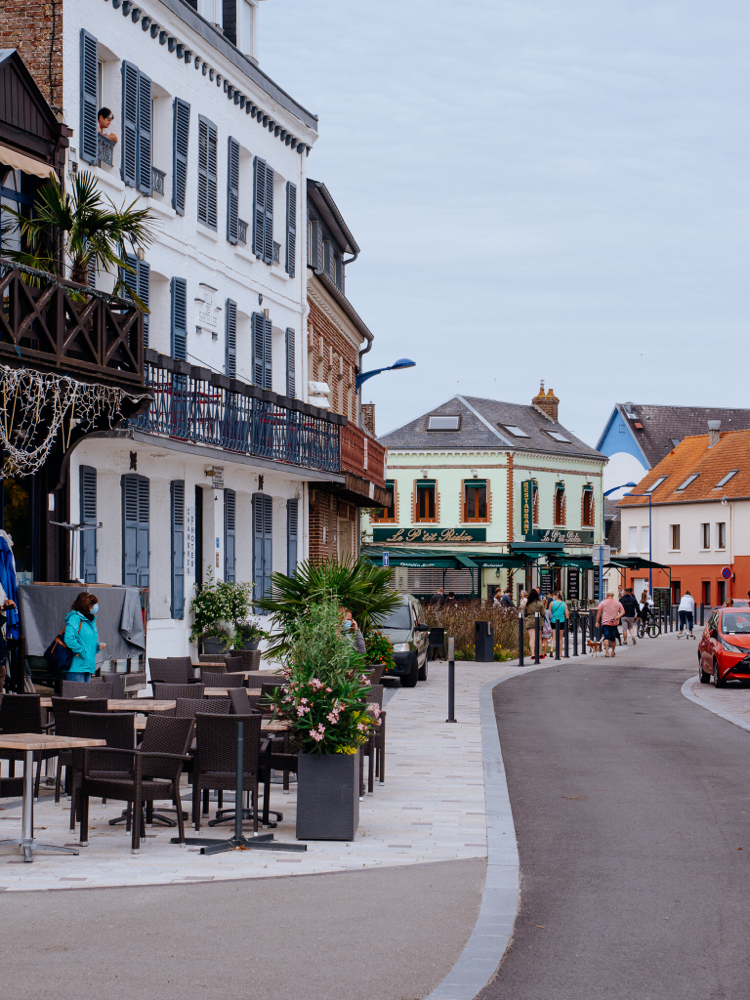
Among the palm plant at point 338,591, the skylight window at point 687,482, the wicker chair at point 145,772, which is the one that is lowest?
the wicker chair at point 145,772

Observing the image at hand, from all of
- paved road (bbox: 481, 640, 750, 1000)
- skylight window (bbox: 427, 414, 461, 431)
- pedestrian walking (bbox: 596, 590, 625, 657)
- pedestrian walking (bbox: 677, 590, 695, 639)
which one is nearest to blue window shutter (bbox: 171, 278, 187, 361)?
paved road (bbox: 481, 640, 750, 1000)

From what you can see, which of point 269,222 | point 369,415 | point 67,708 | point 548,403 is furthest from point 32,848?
point 548,403

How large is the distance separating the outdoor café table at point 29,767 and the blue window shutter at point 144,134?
13.6 m

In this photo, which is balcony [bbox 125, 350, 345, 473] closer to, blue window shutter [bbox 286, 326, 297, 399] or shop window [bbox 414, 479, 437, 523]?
blue window shutter [bbox 286, 326, 297, 399]

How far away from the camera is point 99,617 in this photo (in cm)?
1689

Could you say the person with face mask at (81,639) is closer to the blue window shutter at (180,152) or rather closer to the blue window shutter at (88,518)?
the blue window shutter at (88,518)

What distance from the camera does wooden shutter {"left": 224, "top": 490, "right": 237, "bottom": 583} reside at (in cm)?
2444

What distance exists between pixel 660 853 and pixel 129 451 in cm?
1277

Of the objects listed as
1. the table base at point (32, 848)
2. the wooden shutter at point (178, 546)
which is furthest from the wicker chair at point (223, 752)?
the wooden shutter at point (178, 546)

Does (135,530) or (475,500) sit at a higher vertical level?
(475,500)

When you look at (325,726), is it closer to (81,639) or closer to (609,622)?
(81,639)

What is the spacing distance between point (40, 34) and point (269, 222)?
342 inches

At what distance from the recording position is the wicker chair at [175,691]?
487 inches

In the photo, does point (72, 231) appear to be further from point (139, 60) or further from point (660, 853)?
point (660, 853)
